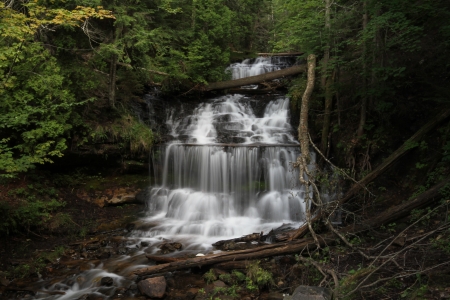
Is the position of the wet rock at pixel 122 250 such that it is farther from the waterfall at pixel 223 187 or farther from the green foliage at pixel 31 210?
the green foliage at pixel 31 210

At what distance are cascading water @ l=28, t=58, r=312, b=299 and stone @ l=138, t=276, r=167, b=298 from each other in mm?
1251

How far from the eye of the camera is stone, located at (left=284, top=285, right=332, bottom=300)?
4.37 m

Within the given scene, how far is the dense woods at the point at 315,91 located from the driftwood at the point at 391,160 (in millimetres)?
34

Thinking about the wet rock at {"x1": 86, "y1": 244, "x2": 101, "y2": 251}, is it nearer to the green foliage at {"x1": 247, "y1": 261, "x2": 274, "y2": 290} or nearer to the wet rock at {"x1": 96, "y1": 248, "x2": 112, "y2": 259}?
the wet rock at {"x1": 96, "y1": 248, "x2": 112, "y2": 259}

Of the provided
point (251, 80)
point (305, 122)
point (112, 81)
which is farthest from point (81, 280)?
point (251, 80)

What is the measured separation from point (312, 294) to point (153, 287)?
325 cm

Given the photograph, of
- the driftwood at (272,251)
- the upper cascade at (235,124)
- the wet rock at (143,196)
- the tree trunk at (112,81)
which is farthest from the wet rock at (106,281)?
the upper cascade at (235,124)

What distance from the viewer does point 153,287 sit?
6293 mm

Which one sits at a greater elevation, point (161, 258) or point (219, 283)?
point (161, 258)

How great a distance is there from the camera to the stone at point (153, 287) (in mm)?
6211

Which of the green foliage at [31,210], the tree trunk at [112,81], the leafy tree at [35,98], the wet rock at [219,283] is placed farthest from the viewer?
the tree trunk at [112,81]

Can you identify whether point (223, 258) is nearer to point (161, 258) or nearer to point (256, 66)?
point (161, 258)

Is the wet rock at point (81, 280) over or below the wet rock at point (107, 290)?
over

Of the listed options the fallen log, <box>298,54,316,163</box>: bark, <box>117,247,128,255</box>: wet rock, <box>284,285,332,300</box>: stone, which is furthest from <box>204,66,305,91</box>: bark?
<box>284,285,332,300</box>: stone
